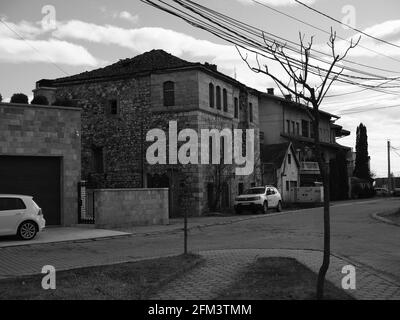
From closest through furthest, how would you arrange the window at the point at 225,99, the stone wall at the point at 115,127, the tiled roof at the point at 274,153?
the stone wall at the point at 115,127 < the window at the point at 225,99 < the tiled roof at the point at 274,153

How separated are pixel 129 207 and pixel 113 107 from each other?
14774 mm

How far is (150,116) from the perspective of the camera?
34.6 m

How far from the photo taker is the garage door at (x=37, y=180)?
21.4 m

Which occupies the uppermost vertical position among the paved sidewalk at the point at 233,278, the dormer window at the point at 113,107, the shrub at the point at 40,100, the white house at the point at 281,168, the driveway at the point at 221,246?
the dormer window at the point at 113,107

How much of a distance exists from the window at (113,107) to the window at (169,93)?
12.2 ft

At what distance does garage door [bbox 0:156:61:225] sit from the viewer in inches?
843

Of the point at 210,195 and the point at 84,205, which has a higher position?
the point at 210,195

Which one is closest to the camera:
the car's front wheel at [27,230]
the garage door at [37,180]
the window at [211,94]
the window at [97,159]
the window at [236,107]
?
the car's front wheel at [27,230]

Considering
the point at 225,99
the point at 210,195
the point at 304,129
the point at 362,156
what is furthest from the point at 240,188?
the point at 362,156

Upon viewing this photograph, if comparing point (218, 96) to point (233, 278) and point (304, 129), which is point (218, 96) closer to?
point (304, 129)

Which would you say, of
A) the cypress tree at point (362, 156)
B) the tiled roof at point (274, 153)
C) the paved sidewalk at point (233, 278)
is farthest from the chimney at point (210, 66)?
the cypress tree at point (362, 156)

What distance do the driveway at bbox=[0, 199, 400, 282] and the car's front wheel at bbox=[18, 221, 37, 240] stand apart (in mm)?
1009

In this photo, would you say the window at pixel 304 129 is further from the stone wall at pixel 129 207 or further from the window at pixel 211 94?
the stone wall at pixel 129 207
